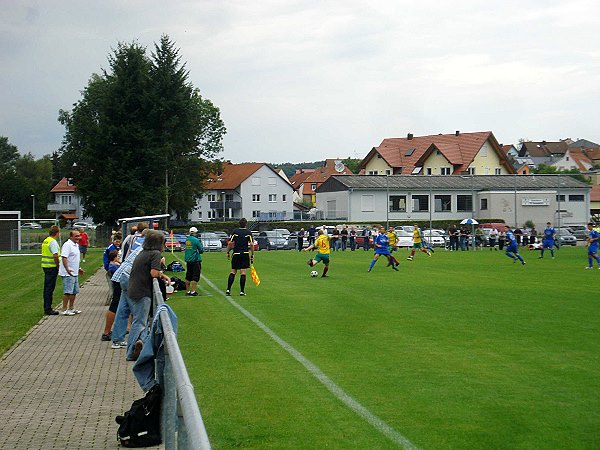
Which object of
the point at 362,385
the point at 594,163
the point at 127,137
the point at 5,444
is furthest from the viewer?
the point at 594,163

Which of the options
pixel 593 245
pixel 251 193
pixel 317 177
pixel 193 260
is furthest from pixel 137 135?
pixel 317 177

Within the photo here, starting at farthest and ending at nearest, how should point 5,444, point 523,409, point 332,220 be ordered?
point 332,220 → point 523,409 → point 5,444

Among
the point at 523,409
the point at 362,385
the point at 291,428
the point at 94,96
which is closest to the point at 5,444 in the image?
the point at 291,428

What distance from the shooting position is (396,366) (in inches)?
417

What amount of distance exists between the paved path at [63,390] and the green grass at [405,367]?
3.12 feet

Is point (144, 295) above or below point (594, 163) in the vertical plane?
below

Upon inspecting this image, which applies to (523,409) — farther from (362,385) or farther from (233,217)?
(233,217)

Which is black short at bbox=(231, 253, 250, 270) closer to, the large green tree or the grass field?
the grass field

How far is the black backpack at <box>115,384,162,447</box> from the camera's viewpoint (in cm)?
720

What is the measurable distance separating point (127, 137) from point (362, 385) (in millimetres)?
55109

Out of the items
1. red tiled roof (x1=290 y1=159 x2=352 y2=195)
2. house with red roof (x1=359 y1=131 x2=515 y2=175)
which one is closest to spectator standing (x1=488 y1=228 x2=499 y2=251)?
house with red roof (x1=359 y1=131 x2=515 y2=175)

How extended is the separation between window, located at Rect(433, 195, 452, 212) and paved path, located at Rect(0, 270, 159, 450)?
222ft

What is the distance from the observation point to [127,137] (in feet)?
204

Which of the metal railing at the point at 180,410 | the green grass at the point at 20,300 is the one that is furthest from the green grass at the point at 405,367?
the green grass at the point at 20,300
